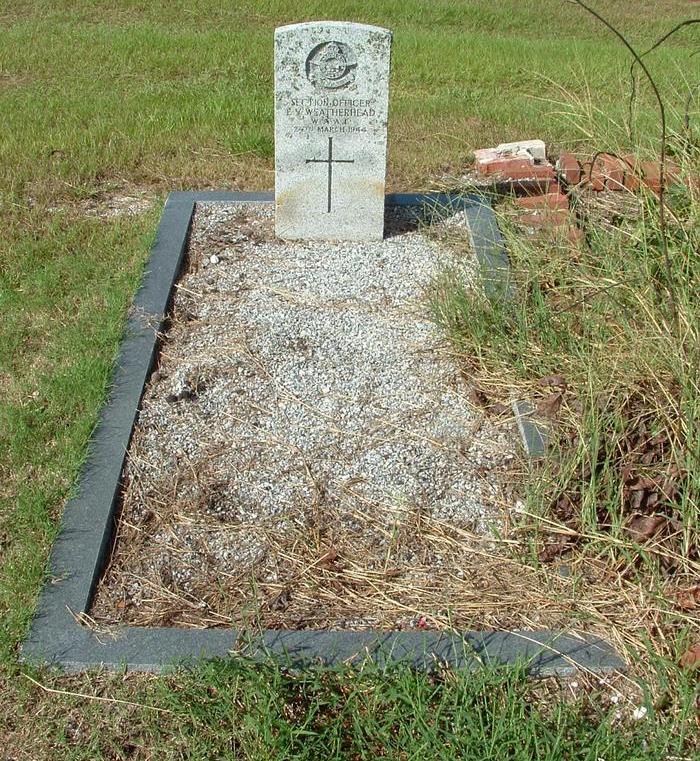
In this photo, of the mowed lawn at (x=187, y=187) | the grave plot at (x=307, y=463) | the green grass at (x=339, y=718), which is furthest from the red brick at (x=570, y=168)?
the green grass at (x=339, y=718)

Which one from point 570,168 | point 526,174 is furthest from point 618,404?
point 526,174

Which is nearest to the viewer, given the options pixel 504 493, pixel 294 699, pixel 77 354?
pixel 294 699

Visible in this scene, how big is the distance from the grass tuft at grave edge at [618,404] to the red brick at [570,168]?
4.26ft

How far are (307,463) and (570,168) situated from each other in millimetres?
2822

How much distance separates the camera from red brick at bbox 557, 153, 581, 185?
5355 mm

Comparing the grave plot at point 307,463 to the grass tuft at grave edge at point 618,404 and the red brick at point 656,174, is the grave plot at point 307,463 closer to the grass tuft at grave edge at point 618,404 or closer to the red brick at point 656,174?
the grass tuft at grave edge at point 618,404

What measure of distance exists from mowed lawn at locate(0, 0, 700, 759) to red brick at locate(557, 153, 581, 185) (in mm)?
157

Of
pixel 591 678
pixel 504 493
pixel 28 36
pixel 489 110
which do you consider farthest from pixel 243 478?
pixel 28 36

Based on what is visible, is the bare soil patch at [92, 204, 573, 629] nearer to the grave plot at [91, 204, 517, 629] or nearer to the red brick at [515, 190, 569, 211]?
the grave plot at [91, 204, 517, 629]

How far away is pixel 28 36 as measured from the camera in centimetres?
866

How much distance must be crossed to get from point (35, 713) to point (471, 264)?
9.00 feet

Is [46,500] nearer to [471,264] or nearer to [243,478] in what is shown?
[243,478]

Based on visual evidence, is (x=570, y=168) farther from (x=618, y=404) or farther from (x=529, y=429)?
(x=618, y=404)

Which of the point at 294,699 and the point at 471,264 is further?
the point at 471,264
